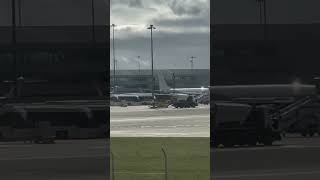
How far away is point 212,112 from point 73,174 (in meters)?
0.97

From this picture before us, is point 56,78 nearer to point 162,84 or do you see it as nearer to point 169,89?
point 169,89

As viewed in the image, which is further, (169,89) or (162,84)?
(162,84)

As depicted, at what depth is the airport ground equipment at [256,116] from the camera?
131 inches

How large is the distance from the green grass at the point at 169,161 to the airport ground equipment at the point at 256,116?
37.8 inches

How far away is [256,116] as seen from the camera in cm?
338

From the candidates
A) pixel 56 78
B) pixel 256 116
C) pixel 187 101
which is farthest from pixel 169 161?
pixel 56 78

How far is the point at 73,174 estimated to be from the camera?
11.0ft

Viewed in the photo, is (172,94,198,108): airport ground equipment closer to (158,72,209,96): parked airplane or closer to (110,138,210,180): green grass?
(158,72,209,96): parked airplane

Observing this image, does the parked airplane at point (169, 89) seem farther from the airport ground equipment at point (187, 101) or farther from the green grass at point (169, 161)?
the green grass at point (169, 161)

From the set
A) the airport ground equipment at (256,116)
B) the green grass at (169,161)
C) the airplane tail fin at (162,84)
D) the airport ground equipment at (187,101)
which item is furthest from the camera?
the airplane tail fin at (162,84)

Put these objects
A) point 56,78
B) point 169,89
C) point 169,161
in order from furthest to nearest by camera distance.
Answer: point 169,89, point 169,161, point 56,78

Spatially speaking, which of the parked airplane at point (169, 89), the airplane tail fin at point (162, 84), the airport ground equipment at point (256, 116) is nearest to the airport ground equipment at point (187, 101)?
the parked airplane at point (169, 89)

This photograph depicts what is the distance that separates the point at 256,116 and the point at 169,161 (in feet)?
6.70

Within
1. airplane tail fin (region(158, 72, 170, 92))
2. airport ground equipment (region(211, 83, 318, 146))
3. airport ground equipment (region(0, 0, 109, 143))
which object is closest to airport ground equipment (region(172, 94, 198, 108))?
airplane tail fin (region(158, 72, 170, 92))
